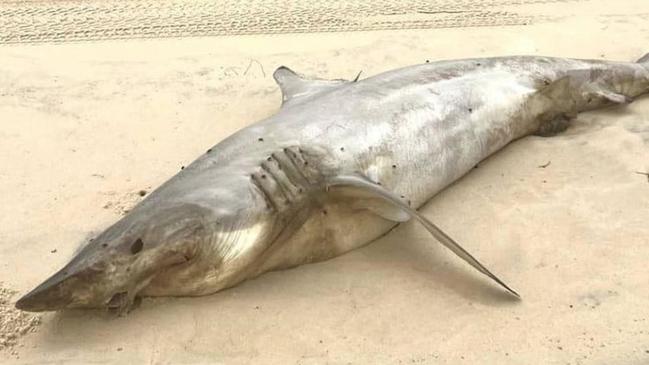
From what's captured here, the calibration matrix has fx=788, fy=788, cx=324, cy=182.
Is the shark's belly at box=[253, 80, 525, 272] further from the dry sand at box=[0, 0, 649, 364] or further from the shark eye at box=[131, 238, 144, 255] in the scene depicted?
the shark eye at box=[131, 238, 144, 255]

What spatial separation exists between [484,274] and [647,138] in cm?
159

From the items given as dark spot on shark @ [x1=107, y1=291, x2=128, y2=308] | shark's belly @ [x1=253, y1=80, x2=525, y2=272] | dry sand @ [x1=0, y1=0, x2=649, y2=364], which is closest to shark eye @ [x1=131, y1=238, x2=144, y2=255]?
dark spot on shark @ [x1=107, y1=291, x2=128, y2=308]

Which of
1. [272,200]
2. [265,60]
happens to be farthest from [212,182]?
[265,60]

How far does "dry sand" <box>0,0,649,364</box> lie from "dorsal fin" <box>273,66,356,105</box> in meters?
0.23

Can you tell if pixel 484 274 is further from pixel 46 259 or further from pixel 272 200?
pixel 46 259

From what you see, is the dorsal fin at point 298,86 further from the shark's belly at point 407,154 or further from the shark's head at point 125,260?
the shark's head at point 125,260

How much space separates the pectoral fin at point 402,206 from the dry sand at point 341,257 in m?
0.12

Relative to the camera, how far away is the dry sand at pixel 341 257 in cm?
284

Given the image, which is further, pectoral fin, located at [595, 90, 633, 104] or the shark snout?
pectoral fin, located at [595, 90, 633, 104]

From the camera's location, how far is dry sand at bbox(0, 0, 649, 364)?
9.32ft

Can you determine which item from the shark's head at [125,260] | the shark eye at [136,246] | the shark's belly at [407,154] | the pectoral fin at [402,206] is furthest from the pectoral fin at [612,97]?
the shark eye at [136,246]

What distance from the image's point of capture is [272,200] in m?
3.10

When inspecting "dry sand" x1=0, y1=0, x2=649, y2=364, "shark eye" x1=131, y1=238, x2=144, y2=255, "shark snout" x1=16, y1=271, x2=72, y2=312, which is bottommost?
"dry sand" x1=0, y1=0, x2=649, y2=364

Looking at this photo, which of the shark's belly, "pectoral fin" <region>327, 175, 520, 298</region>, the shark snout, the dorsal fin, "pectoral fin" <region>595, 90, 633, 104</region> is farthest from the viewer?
"pectoral fin" <region>595, 90, 633, 104</region>
